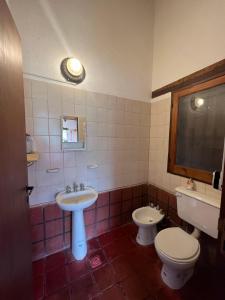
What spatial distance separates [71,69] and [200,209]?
1904mm

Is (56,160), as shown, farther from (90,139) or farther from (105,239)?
(105,239)

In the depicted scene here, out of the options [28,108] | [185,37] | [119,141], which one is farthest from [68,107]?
[185,37]

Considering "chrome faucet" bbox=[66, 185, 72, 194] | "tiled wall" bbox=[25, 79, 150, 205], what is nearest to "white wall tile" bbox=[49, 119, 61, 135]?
"tiled wall" bbox=[25, 79, 150, 205]

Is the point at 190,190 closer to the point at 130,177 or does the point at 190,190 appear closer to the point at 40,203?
the point at 130,177

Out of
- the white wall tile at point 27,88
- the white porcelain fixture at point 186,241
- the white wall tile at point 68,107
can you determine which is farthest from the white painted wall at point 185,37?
the white wall tile at point 27,88

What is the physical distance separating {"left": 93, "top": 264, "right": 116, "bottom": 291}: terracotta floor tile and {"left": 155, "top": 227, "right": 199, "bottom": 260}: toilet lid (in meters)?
0.56

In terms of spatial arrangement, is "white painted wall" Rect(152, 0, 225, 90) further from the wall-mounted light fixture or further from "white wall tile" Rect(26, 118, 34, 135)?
"white wall tile" Rect(26, 118, 34, 135)

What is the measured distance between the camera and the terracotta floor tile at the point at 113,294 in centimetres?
121

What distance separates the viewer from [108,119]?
1839 mm

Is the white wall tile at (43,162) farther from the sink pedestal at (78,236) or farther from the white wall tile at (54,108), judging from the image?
the sink pedestal at (78,236)

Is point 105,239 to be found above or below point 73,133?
below

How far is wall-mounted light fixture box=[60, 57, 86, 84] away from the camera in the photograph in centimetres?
150

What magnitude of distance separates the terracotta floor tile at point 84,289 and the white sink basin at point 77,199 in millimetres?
657

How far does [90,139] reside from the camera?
68.6 inches
